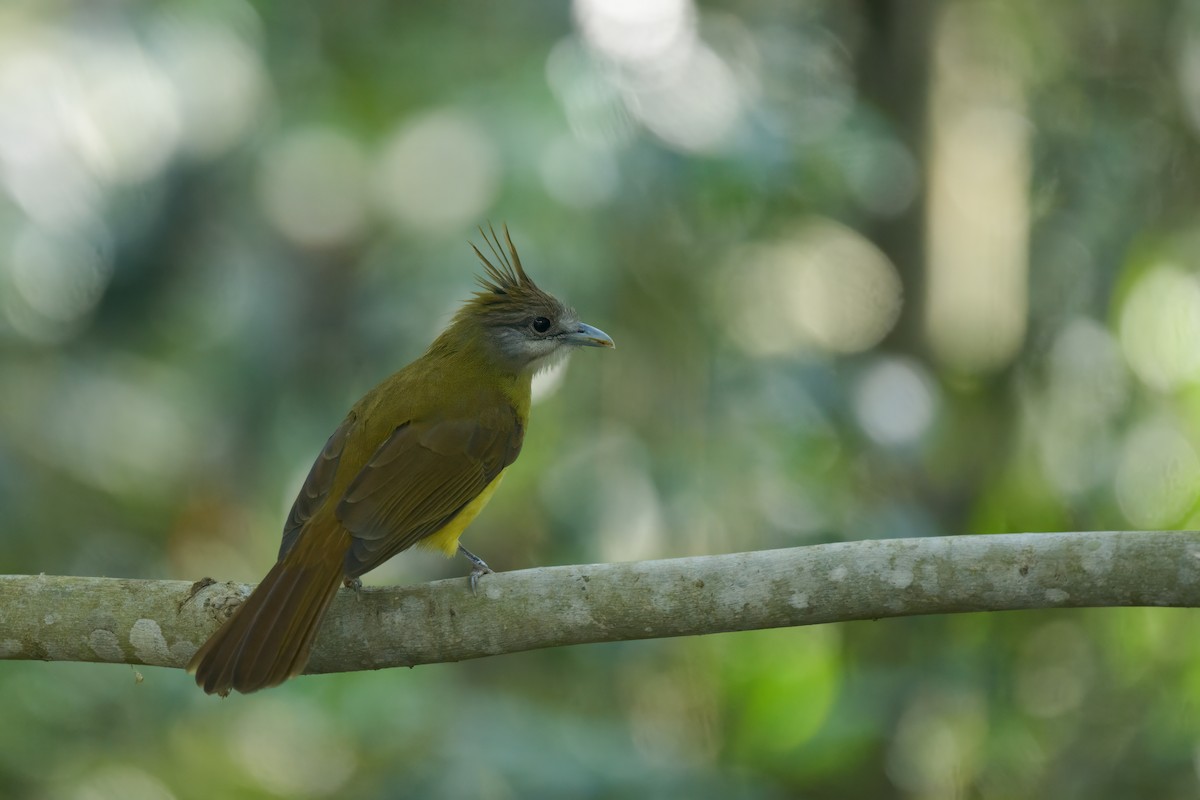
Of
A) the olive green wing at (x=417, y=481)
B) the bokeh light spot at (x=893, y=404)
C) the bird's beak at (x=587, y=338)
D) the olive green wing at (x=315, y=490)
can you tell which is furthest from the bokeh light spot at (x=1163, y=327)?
the olive green wing at (x=315, y=490)

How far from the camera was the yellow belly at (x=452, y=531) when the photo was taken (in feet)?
11.9

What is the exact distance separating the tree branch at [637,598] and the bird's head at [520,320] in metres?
1.10

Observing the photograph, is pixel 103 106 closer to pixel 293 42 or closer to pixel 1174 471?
pixel 293 42

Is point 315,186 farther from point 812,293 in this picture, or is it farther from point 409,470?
point 409,470

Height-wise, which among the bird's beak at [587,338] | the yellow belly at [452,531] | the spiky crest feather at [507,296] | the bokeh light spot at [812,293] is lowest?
the bokeh light spot at [812,293]

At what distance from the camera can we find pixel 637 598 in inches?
116

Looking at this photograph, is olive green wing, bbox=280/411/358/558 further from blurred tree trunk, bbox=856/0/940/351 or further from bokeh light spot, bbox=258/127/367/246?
blurred tree trunk, bbox=856/0/940/351

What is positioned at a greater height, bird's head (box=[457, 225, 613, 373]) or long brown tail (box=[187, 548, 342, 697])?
bird's head (box=[457, 225, 613, 373])

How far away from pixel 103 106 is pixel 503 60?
2174mm

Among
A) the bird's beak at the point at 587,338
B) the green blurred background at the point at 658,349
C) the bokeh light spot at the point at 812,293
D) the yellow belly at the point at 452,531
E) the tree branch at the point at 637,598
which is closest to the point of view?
the tree branch at the point at 637,598

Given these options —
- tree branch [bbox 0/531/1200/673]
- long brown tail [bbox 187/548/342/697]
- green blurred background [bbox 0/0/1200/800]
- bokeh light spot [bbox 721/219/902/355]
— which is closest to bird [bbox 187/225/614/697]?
long brown tail [bbox 187/548/342/697]

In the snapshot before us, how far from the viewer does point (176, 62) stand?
17.3ft

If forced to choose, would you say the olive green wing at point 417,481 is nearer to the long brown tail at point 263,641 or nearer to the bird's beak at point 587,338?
the long brown tail at point 263,641

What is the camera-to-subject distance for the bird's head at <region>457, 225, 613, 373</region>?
4172 millimetres
